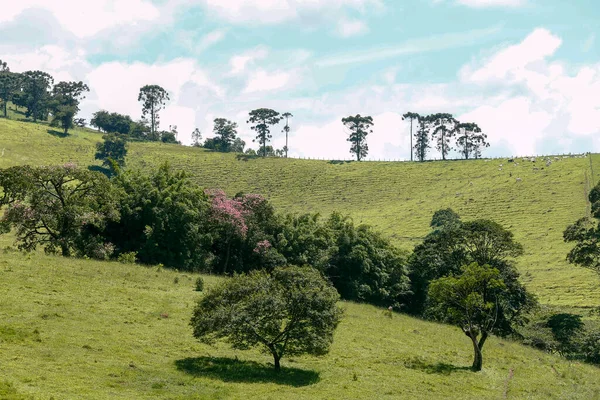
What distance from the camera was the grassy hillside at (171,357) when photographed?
26.3m

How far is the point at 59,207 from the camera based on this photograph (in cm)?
5353

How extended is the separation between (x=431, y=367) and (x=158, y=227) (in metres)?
34.3

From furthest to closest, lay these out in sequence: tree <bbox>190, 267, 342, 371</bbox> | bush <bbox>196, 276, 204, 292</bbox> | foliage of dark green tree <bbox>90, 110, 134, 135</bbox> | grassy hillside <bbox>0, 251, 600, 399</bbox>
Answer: foliage of dark green tree <bbox>90, 110, 134, 135</bbox>
bush <bbox>196, 276, 204, 292</bbox>
tree <bbox>190, 267, 342, 371</bbox>
grassy hillside <bbox>0, 251, 600, 399</bbox>

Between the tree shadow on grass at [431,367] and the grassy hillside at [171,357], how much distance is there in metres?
0.11

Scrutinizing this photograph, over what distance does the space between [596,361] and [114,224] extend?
52388 millimetres

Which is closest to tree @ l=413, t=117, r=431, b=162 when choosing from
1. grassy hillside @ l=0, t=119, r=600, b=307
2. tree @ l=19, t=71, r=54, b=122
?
grassy hillside @ l=0, t=119, r=600, b=307

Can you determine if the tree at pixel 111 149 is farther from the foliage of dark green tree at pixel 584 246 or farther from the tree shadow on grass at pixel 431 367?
the tree shadow on grass at pixel 431 367

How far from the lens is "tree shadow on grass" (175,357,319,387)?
3009 centimetres

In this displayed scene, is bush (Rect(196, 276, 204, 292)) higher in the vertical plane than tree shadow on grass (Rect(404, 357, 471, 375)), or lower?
higher

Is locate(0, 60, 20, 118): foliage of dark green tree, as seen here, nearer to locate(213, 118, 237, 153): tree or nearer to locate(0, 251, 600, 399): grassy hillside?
locate(213, 118, 237, 153): tree

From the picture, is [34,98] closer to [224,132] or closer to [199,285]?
[224,132]

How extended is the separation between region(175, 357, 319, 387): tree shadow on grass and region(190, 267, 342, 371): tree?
1.00m

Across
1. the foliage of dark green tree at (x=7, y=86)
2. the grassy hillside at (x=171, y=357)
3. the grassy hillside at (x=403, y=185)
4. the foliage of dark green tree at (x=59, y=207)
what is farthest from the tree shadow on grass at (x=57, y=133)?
the grassy hillside at (x=171, y=357)

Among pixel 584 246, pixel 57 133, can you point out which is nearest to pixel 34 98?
pixel 57 133
